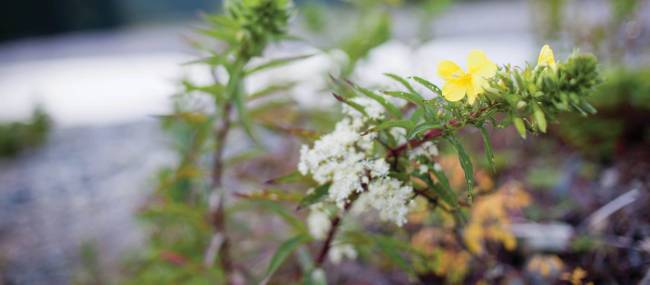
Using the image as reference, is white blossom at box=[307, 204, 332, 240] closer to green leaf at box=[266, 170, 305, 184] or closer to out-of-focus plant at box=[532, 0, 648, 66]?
green leaf at box=[266, 170, 305, 184]

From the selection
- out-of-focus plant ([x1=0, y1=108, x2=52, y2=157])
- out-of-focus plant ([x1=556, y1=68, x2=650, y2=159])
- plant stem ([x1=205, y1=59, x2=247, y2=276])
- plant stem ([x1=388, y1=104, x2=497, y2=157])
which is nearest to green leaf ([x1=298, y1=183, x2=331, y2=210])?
plant stem ([x1=388, y1=104, x2=497, y2=157])

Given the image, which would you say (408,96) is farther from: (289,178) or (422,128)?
(289,178)

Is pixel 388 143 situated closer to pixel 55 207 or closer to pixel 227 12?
pixel 227 12

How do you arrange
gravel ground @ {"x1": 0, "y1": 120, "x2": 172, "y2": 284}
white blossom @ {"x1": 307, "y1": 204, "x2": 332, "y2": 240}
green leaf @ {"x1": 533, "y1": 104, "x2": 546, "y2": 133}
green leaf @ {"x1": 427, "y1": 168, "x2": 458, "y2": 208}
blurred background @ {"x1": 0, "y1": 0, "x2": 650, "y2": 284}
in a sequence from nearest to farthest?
green leaf @ {"x1": 533, "y1": 104, "x2": 546, "y2": 133}
green leaf @ {"x1": 427, "y1": 168, "x2": 458, "y2": 208}
white blossom @ {"x1": 307, "y1": 204, "x2": 332, "y2": 240}
blurred background @ {"x1": 0, "y1": 0, "x2": 650, "y2": 284}
gravel ground @ {"x1": 0, "y1": 120, "x2": 172, "y2": 284}

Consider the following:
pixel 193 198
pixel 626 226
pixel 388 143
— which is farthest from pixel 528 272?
pixel 193 198

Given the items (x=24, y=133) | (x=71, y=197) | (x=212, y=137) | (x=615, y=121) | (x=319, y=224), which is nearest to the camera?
(x=319, y=224)

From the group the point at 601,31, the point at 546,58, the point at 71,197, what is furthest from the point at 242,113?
the point at 601,31
